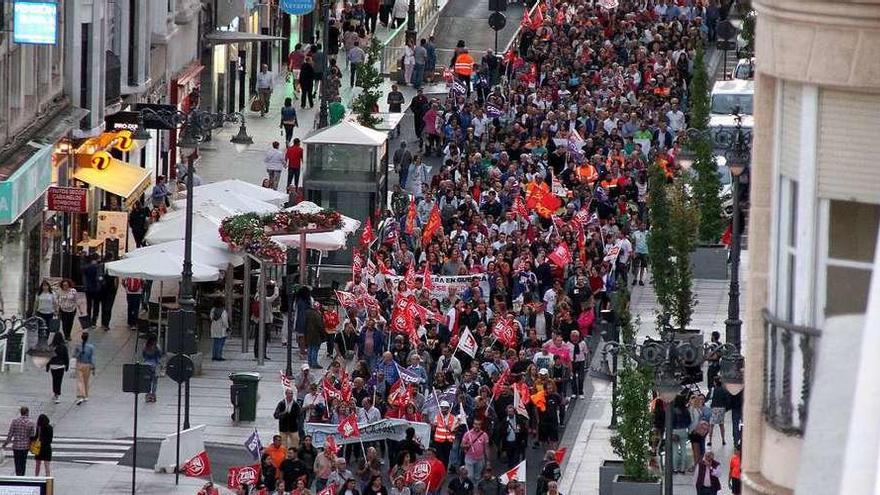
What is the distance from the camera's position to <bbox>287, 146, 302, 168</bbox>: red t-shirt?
57438 millimetres

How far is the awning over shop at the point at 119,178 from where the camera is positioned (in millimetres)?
51250

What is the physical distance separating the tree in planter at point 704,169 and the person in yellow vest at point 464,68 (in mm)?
17124

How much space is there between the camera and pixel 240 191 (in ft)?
166

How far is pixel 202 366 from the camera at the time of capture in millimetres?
43656

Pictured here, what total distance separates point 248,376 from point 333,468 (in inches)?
241

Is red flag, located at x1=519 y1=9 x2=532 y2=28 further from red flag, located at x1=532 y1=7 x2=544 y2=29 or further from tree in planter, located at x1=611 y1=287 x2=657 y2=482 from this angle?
tree in planter, located at x1=611 y1=287 x2=657 y2=482

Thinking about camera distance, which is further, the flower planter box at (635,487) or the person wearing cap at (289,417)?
the person wearing cap at (289,417)

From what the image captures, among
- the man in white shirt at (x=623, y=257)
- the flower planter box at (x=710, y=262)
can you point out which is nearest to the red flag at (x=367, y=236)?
the man in white shirt at (x=623, y=257)

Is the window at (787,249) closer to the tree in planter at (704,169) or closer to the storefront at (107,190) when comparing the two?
the tree in planter at (704,169)

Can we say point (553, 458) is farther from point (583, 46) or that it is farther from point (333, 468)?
point (583, 46)

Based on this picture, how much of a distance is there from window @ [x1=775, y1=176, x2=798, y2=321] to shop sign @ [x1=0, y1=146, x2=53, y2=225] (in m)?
35.2

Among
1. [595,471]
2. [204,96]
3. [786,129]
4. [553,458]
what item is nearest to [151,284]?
[595,471]

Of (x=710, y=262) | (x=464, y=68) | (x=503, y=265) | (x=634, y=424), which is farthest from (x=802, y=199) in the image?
(x=464, y=68)

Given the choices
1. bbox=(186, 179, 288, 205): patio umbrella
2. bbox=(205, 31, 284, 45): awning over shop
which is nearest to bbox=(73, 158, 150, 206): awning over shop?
bbox=(186, 179, 288, 205): patio umbrella
